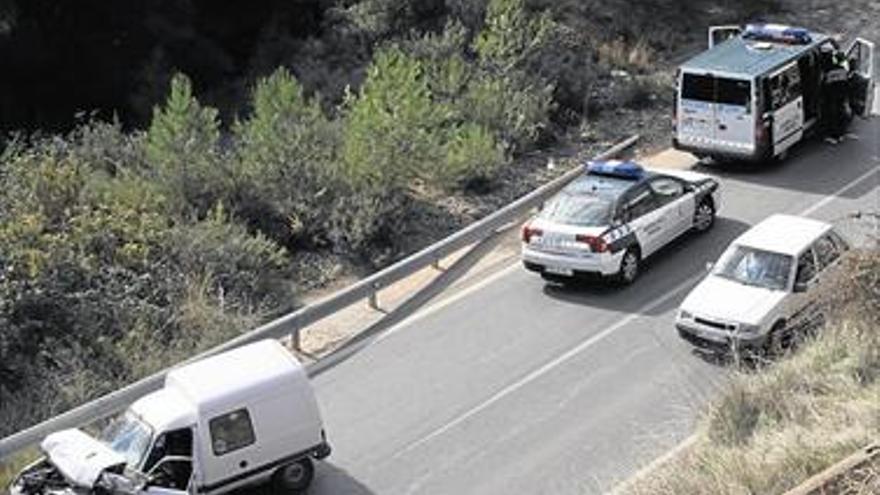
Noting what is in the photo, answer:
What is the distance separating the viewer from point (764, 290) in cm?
1670

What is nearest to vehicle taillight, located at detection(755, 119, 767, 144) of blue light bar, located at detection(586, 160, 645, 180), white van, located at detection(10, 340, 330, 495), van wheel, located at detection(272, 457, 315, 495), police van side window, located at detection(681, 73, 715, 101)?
police van side window, located at detection(681, 73, 715, 101)

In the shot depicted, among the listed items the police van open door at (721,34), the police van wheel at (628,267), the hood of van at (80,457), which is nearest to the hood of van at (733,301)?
the police van wheel at (628,267)

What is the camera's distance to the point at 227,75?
3622 centimetres

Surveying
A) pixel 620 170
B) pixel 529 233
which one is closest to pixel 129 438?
pixel 529 233

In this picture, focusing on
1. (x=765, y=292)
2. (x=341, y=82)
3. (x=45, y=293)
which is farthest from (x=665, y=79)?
(x=45, y=293)

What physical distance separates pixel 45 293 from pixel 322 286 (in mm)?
3996

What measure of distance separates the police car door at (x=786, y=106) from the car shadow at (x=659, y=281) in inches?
115

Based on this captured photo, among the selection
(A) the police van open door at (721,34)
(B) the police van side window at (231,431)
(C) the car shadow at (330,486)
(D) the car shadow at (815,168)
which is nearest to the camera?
(B) the police van side window at (231,431)

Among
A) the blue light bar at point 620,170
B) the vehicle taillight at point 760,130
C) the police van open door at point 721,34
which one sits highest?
the police van open door at point 721,34

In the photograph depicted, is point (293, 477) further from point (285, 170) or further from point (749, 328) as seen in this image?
point (285, 170)

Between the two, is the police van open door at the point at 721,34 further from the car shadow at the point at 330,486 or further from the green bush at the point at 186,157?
the car shadow at the point at 330,486

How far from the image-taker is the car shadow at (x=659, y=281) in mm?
18531

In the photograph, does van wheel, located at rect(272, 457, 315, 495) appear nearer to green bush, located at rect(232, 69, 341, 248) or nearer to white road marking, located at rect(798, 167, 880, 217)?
green bush, located at rect(232, 69, 341, 248)

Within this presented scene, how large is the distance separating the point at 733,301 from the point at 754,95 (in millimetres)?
6863
